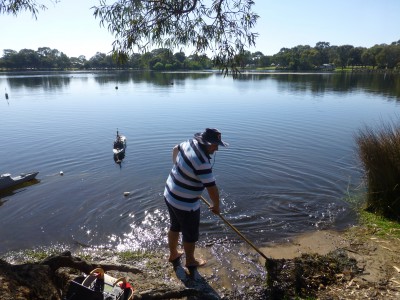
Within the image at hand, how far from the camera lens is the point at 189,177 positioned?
481 centimetres

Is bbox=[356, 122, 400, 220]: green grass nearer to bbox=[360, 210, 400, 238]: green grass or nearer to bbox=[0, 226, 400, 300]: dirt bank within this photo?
bbox=[360, 210, 400, 238]: green grass

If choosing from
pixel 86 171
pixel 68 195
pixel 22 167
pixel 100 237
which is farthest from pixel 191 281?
pixel 22 167

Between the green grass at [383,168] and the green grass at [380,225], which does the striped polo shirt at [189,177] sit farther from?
the green grass at [383,168]

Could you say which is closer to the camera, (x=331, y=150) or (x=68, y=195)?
(x=68, y=195)

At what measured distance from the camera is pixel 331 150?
15.2 metres

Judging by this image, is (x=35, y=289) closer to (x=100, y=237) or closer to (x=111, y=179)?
(x=100, y=237)

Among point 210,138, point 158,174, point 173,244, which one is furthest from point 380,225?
point 158,174

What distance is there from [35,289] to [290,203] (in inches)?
291

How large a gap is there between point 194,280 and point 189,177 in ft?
6.72

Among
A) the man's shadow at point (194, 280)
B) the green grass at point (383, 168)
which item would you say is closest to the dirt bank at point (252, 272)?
the man's shadow at point (194, 280)

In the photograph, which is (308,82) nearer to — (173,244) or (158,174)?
(158,174)

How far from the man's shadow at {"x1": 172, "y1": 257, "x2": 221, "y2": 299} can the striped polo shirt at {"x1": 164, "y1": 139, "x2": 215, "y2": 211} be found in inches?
56.1

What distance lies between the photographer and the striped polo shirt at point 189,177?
465 cm

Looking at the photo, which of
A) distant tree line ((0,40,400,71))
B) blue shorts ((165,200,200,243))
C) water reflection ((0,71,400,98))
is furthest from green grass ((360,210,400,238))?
distant tree line ((0,40,400,71))
